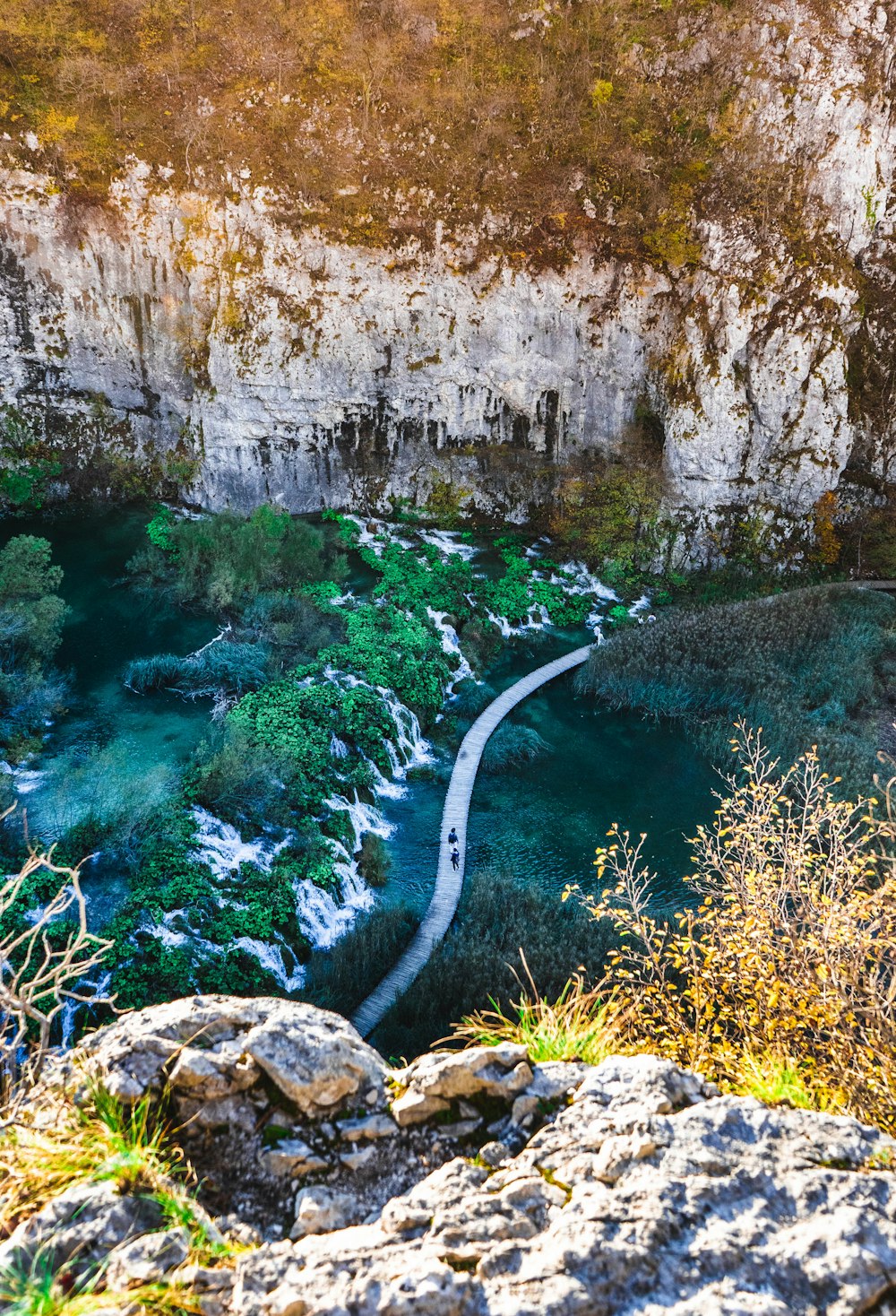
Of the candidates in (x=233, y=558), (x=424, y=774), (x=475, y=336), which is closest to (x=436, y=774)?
(x=424, y=774)

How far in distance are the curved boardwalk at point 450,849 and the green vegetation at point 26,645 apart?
293 inches

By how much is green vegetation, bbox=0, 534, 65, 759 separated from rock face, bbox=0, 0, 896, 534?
7428 millimetres

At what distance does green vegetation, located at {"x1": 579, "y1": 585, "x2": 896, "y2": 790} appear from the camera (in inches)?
710

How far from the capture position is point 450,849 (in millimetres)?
14438

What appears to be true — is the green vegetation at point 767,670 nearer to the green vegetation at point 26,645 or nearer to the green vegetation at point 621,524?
the green vegetation at point 621,524

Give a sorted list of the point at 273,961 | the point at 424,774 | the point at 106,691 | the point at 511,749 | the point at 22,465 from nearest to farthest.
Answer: the point at 273,961 < the point at 106,691 < the point at 424,774 < the point at 511,749 < the point at 22,465

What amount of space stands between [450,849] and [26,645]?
918 cm

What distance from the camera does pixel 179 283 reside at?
21516 mm

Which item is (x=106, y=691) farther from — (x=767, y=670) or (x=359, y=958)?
(x=767, y=670)

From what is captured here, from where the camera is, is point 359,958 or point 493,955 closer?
point 493,955

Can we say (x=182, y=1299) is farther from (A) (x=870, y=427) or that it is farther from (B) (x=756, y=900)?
(A) (x=870, y=427)

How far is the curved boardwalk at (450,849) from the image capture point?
37.7 ft

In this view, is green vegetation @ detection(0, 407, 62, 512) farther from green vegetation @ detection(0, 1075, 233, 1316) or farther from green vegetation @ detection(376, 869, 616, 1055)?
green vegetation @ detection(0, 1075, 233, 1316)

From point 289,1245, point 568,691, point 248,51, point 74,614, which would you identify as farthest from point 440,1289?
point 248,51
